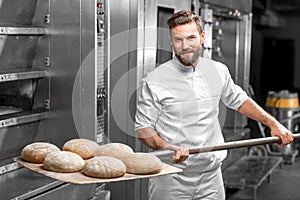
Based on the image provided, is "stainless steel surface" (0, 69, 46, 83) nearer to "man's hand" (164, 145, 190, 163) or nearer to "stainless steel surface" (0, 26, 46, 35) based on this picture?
"stainless steel surface" (0, 26, 46, 35)

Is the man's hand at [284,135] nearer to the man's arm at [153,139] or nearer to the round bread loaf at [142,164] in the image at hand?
the man's arm at [153,139]

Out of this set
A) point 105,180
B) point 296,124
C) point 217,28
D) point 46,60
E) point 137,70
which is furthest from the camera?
point 296,124

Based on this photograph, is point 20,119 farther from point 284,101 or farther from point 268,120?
point 284,101

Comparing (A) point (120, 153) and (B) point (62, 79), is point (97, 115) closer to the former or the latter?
(B) point (62, 79)

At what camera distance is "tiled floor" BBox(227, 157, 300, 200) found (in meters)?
5.24

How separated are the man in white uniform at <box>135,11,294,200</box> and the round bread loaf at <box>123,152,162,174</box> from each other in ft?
1.33

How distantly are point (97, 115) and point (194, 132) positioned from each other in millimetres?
649

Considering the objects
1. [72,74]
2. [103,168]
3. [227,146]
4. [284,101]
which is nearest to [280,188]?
[284,101]

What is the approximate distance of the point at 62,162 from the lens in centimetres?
243

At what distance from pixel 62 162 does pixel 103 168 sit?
17cm

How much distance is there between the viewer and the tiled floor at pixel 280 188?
524 centimetres

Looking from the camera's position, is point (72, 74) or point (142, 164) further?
point (72, 74)

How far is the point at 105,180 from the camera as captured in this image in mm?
2361

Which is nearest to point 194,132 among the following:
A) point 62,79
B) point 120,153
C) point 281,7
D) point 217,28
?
point 120,153
